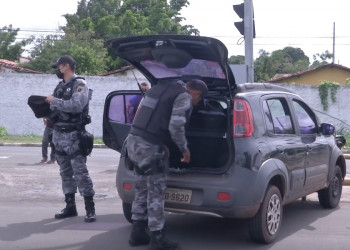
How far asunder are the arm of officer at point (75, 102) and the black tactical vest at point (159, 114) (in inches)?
55.3

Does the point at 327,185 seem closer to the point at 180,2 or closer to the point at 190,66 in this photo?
the point at 190,66

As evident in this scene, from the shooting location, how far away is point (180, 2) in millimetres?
57406

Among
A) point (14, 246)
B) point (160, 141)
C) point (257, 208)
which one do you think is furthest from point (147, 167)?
point (14, 246)

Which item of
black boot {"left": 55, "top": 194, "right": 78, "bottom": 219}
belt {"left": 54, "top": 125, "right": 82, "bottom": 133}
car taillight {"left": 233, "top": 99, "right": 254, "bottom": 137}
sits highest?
car taillight {"left": 233, "top": 99, "right": 254, "bottom": 137}

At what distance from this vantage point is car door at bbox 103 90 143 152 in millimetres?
7855

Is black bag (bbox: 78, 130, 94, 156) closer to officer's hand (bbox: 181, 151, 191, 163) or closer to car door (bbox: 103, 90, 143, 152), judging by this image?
car door (bbox: 103, 90, 143, 152)

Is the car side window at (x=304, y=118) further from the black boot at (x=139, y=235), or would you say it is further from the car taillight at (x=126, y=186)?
the black boot at (x=139, y=235)

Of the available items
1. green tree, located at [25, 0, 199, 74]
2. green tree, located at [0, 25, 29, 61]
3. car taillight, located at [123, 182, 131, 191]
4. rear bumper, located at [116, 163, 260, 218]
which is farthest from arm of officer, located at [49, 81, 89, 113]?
→ green tree, located at [0, 25, 29, 61]

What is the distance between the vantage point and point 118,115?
7965 mm

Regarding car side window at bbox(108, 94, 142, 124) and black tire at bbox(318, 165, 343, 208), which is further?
black tire at bbox(318, 165, 343, 208)

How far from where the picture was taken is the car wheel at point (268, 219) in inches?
256

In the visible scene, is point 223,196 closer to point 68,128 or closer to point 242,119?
point 242,119

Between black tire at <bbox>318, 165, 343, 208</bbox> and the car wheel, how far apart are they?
192cm

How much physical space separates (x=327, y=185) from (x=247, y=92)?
7.52 ft
